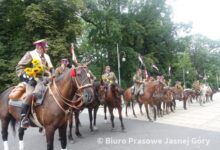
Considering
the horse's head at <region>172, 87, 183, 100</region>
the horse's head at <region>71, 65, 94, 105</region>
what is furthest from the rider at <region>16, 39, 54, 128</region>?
the horse's head at <region>172, 87, 183, 100</region>

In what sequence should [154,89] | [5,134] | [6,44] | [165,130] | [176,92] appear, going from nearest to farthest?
[5,134]
[165,130]
[154,89]
[176,92]
[6,44]

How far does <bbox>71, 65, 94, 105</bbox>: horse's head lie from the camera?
6953 mm

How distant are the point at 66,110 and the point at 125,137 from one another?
4.59m

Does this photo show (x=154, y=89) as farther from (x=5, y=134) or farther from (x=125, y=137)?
(x=5, y=134)

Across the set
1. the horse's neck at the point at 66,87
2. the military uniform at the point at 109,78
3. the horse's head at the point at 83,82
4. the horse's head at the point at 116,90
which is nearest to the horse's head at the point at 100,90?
the horse's head at the point at 116,90

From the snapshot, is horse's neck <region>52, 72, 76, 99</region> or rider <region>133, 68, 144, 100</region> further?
rider <region>133, 68, 144, 100</region>

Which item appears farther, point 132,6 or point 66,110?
point 132,6

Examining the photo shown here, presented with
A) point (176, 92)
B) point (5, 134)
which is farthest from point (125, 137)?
point (176, 92)

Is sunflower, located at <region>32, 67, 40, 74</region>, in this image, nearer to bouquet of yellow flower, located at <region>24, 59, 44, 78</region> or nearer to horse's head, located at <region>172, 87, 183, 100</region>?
bouquet of yellow flower, located at <region>24, 59, 44, 78</region>

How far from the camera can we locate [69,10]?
31391 mm

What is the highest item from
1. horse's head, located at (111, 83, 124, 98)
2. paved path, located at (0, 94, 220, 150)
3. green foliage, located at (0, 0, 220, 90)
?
green foliage, located at (0, 0, 220, 90)

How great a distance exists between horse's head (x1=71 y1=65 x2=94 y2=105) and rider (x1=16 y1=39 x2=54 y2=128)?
0.77 meters

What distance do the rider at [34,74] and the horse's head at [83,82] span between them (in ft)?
2.51

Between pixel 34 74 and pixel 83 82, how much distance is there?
1347mm
